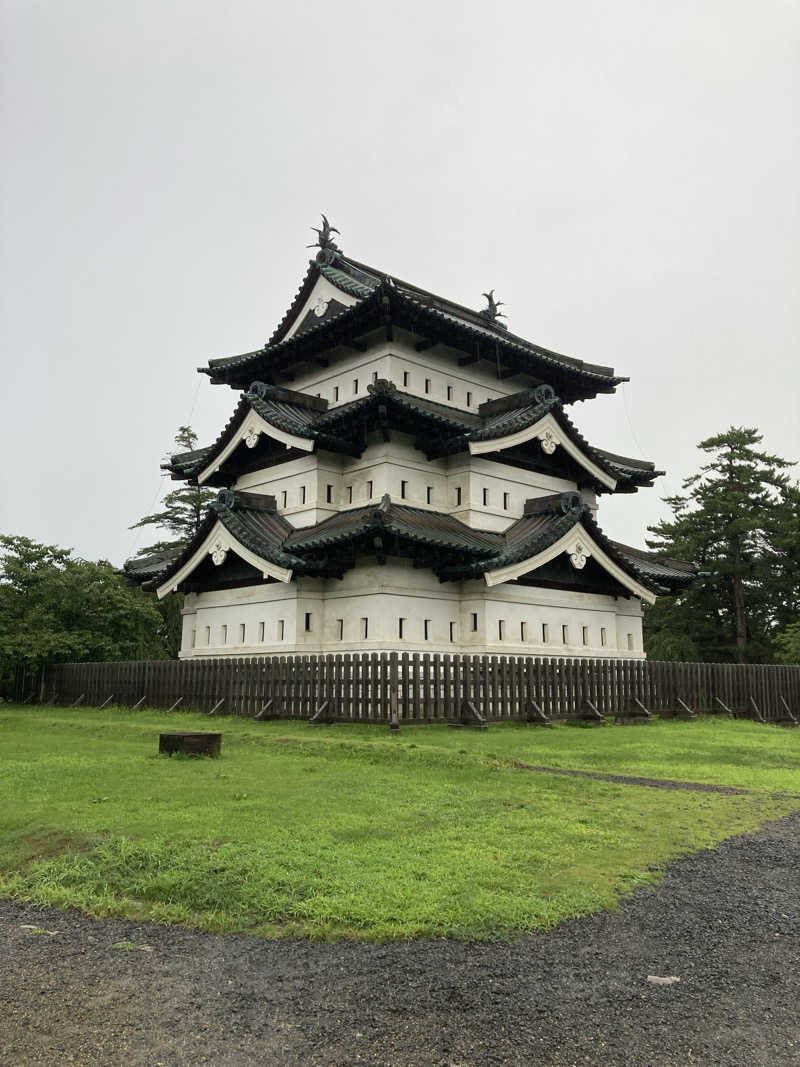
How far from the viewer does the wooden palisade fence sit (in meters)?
18.5

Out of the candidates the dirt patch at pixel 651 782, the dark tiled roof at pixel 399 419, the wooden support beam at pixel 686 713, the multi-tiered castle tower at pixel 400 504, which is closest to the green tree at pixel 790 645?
the multi-tiered castle tower at pixel 400 504

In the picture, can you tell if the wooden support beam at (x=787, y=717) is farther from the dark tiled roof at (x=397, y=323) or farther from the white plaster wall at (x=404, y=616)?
the dark tiled roof at (x=397, y=323)

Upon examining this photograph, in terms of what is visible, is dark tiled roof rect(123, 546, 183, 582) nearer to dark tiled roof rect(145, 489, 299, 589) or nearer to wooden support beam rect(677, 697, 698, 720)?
dark tiled roof rect(145, 489, 299, 589)

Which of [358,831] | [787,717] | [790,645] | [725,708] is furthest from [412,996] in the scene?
[790,645]

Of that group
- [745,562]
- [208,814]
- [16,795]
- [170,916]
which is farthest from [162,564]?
[745,562]

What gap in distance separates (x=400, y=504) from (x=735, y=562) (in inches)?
A: 1317

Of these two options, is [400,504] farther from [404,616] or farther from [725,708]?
[725,708]

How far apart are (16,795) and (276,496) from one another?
715 inches

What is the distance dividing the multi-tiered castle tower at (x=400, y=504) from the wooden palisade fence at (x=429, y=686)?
221 cm

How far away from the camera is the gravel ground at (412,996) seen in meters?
3.68

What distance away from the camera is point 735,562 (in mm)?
49875

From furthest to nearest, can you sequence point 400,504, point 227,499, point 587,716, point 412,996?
point 227,499 < point 400,504 < point 587,716 < point 412,996

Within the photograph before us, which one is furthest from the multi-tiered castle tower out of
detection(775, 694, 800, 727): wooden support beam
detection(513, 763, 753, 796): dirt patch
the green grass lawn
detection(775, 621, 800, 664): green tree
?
detection(775, 621, 800, 664): green tree

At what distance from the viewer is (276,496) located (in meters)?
27.0
